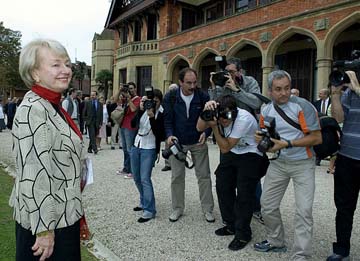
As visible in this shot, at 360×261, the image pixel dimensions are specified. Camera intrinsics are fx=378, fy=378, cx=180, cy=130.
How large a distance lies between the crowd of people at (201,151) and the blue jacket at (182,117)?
1 centimetres

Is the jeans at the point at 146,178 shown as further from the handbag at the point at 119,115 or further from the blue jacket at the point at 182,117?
the handbag at the point at 119,115

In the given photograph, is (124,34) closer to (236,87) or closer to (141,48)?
(141,48)

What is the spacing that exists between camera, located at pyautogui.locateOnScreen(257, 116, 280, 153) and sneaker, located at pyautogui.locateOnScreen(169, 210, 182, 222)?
2.00 m

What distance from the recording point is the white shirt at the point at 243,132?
427cm

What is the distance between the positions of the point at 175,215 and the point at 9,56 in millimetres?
53693

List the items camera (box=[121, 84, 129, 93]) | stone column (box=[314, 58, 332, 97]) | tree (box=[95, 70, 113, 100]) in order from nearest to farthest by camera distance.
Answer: camera (box=[121, 84, 129, 93]) < stone column (box=[314, 58, 332, 97]) < tree (box=[95, 70, 113, 100])

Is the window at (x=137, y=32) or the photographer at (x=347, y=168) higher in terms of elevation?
the window at (x=137, y=32)

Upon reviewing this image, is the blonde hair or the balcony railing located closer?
the blonde hair

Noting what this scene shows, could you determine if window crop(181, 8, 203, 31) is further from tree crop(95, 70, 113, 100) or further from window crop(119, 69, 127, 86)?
tree crop(95, 70, 113, 100)

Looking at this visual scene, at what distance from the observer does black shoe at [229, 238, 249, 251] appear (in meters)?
4.17

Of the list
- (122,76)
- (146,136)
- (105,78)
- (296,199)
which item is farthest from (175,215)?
(105,78)

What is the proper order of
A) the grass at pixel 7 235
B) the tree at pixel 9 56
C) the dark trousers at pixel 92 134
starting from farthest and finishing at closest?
1. the tree at pixel 9 56
2. the dark trousers at pixel 92 134
3. the grass at pixel 7 235

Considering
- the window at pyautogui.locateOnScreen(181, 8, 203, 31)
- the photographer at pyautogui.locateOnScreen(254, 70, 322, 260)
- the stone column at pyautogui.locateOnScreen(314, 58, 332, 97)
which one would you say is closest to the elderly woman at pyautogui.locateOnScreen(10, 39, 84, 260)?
the photographer at pyautogui.locateOnScreen(254, 70, 322, 260)

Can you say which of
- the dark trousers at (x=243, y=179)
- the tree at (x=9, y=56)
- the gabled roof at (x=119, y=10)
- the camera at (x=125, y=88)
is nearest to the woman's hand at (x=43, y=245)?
the dark trousers at (x=243, y=179)
